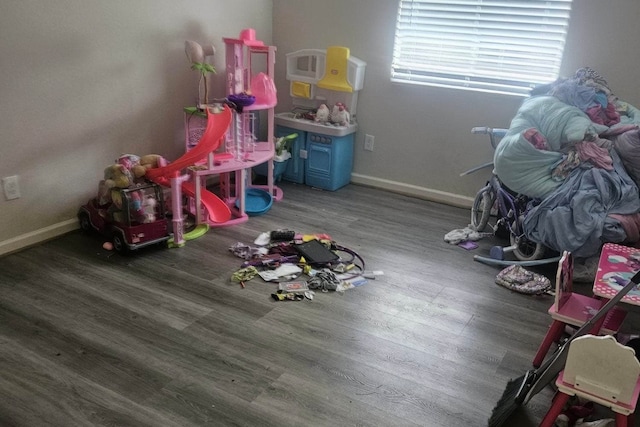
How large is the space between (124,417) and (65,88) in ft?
6.36

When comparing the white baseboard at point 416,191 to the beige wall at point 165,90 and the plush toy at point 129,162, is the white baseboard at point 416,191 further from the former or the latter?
the plush toy at point 129,162

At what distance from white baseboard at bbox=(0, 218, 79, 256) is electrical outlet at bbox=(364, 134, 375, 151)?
220 cm

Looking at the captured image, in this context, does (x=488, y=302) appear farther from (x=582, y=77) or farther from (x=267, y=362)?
(x=582, y=77)

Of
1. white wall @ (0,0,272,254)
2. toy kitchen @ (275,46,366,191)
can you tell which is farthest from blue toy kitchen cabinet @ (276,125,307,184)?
white wall @ (0,0,272,254)

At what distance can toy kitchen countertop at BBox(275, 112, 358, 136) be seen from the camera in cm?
387

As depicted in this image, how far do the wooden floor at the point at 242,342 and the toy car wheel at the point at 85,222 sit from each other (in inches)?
1.9

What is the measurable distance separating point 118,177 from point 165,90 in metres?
0.92

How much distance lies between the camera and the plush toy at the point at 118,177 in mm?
2766

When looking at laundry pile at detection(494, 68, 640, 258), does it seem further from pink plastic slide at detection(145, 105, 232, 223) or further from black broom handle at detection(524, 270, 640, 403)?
pink plastic slide at detection(145, 105, 232, 223)

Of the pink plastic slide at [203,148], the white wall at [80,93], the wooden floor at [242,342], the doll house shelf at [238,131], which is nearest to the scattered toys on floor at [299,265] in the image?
the wooden floor at [242,342]

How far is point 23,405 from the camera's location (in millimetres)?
1691

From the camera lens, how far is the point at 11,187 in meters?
2.70

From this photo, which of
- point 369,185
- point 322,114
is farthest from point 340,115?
point 369,185

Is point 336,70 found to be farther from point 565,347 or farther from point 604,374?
point 604,374
